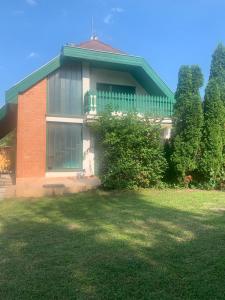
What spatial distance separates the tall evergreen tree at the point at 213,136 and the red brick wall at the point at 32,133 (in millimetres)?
6745

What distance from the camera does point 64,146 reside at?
45.9 feet

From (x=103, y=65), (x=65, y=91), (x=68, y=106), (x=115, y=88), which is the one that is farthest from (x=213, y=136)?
(x=65, y=91)

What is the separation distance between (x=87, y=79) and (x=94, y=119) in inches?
93.3

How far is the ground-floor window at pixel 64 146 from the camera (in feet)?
45.2

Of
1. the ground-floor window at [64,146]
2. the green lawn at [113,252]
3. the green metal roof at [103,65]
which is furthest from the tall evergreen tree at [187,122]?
the ground-floor window at [64,146]

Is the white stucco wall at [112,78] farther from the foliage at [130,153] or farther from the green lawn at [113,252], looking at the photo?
the green lawn at [113,252]

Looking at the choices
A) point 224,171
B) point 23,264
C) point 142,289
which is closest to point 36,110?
point 224,171

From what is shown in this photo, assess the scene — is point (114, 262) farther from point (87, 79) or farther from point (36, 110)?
point (87, 79)

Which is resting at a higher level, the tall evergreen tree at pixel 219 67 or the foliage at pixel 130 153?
the tall evergreen tree at pixel 219 67

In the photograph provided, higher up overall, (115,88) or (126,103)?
(115,88)

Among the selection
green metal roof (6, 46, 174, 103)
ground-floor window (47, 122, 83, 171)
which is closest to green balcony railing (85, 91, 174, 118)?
green metal roof (6, 46, 174, 103)

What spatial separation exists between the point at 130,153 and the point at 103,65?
550 cm

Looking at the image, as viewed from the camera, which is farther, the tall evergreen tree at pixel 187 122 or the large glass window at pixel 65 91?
the large glass window at pixel 65 91

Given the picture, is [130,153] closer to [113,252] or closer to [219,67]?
[219,67]
